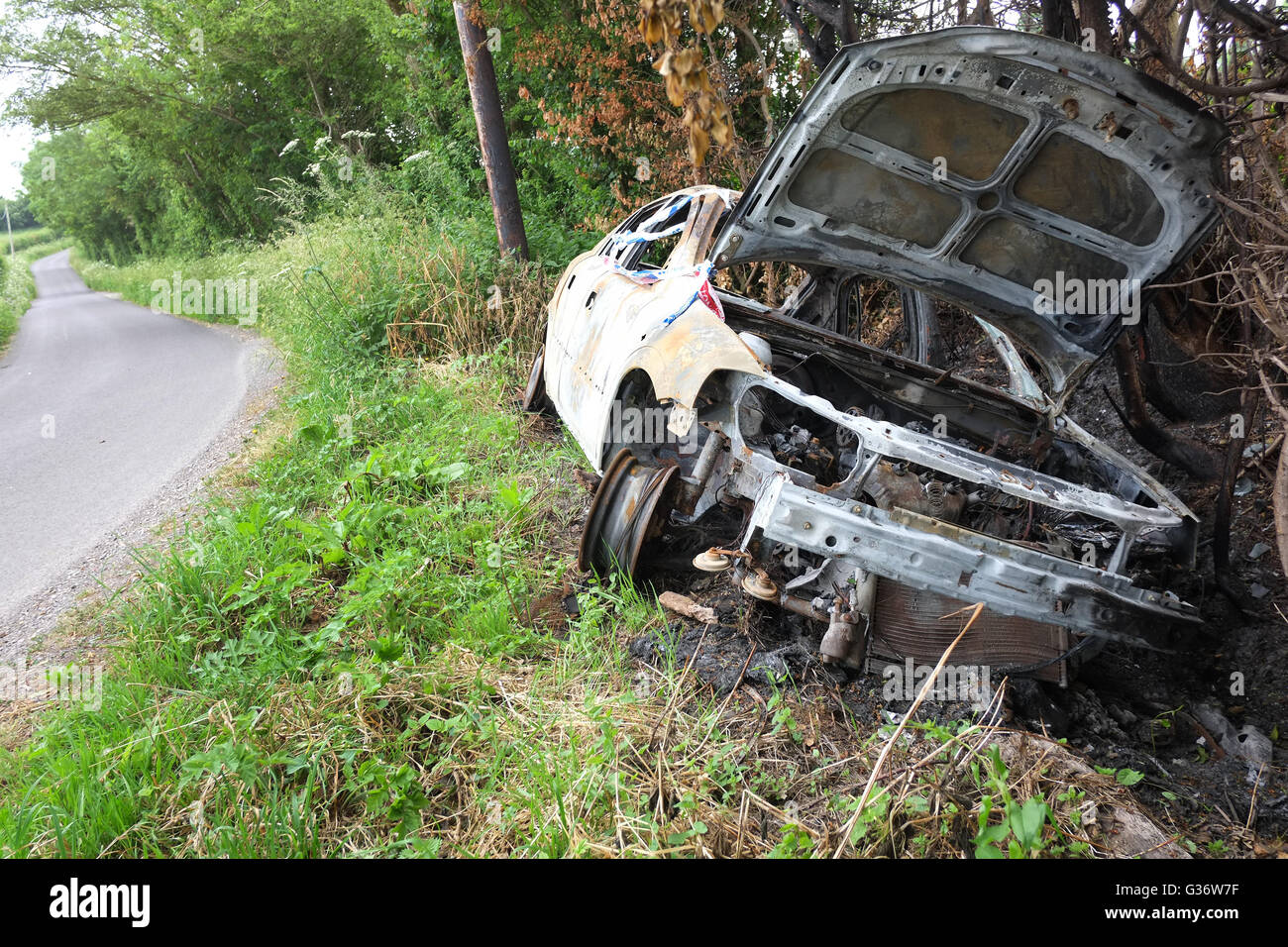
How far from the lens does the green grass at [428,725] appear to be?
2.45 metres

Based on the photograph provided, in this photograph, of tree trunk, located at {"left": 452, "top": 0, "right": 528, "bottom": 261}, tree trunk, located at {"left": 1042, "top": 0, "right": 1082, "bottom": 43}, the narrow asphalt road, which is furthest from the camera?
tree trunk, located at {"left": 452, "top": 0, "right": 528, "bottom": 261}

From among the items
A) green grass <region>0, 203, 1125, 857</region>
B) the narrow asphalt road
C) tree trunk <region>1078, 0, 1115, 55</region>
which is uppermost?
tree trunk <region>1078, 0, 1115, 55</region>

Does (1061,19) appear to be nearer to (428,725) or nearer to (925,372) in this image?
(925,372)

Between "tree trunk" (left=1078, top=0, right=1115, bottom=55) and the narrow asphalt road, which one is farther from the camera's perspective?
the narrow asphalt road

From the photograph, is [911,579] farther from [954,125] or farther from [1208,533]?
[1208,533]

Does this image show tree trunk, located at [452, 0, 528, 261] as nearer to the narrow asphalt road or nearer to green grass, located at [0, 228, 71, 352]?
the narrow asphalt road

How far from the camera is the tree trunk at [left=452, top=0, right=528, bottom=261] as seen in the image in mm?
7516

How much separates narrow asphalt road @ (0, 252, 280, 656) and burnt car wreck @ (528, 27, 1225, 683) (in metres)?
3.01

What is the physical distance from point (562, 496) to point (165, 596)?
2.17 metres

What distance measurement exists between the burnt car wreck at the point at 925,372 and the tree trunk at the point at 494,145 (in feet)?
12.4

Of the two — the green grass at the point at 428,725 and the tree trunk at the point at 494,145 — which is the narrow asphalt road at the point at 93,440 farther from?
the tree trunk at the point at 494,145

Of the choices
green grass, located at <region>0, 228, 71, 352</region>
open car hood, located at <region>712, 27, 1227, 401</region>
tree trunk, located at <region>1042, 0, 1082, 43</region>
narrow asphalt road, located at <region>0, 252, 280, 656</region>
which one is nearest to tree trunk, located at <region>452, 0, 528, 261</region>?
narrow asphalt road, located at <region>0, 252, 280, 656</region>

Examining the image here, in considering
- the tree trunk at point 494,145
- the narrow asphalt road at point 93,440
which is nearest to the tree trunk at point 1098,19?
the tree trunk at point 494,145
